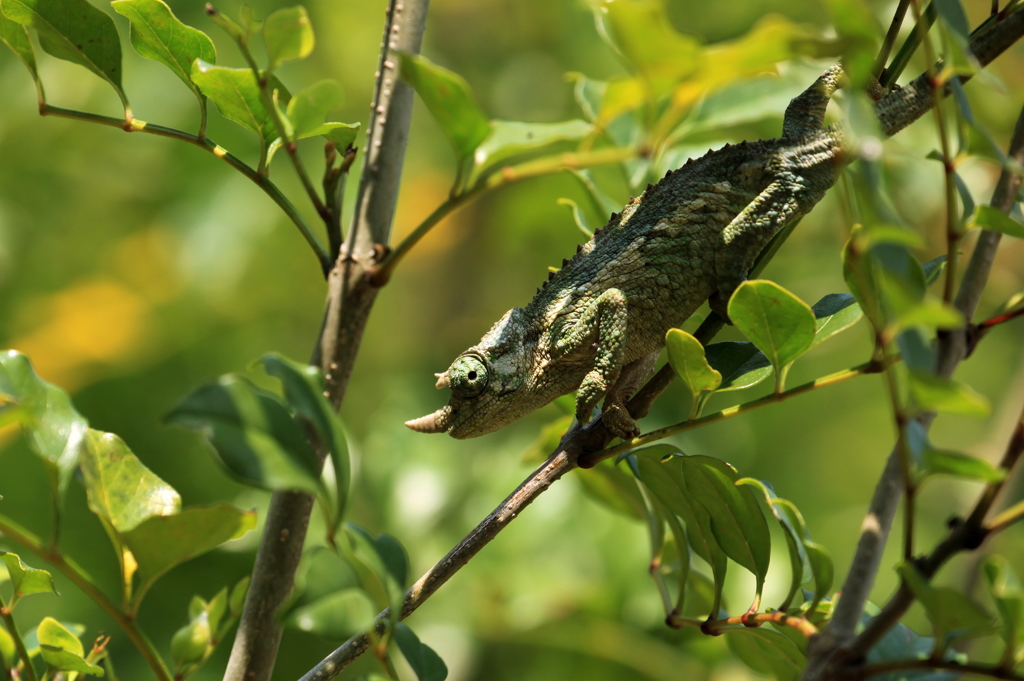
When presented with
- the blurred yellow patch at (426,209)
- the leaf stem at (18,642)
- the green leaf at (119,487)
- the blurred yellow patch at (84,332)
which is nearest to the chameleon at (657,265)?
the green leaf at (119,487)

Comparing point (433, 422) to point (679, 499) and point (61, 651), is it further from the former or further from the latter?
point (61, 651)

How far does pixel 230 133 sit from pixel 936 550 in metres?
2.56

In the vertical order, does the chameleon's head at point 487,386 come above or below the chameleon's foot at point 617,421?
below

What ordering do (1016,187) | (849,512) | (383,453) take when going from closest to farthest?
(1016,187), (383,453), (849,512)

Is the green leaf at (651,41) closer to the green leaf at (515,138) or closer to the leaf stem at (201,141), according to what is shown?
the green leaf at (515,138)

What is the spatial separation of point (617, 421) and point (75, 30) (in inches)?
28.6

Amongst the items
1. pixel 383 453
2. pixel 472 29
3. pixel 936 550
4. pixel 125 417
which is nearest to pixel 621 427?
pixel 936 550

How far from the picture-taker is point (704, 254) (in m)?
1.18

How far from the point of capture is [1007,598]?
1.79ft

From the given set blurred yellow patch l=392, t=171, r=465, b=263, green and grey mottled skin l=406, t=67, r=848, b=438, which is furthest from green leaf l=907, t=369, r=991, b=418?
blurred yellow patch l=392, t=171, r=465, b=263

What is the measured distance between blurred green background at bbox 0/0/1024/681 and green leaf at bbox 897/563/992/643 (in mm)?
913

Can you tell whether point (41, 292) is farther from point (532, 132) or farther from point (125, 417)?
point (532, 132)

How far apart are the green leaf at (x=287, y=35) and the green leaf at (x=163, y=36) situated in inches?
6.7

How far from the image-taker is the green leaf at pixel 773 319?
2.36 feet
